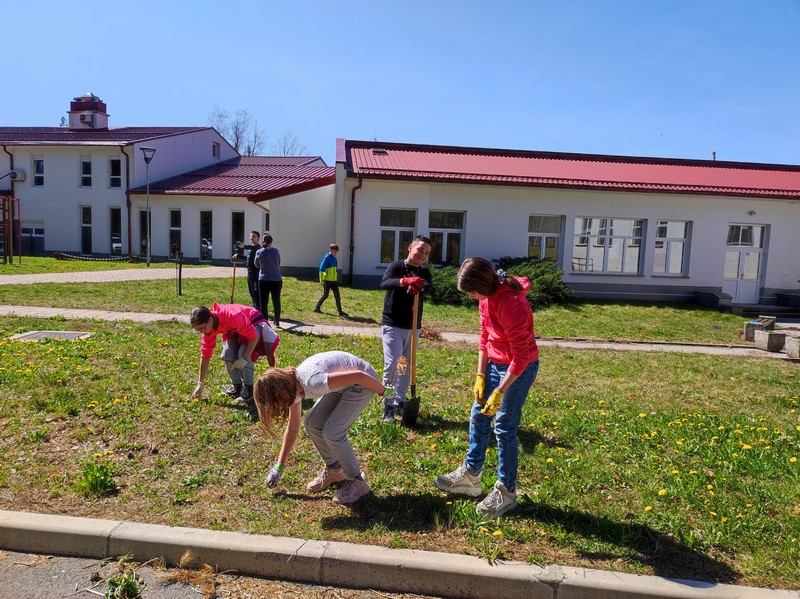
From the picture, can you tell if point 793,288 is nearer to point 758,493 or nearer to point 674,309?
point 674,309

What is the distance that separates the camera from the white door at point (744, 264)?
21328 millimetres

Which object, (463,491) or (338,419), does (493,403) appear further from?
(338,419)

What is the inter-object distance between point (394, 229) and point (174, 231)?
11894 mm

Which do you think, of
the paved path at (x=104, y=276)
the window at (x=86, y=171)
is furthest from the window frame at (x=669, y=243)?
the window at (x=86, y=171)

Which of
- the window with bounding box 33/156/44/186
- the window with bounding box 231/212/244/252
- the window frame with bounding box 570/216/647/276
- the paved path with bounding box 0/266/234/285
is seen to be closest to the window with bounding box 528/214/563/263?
the window frame with bounding box 570/216/647/276

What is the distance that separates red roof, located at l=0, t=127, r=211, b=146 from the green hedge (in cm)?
1777

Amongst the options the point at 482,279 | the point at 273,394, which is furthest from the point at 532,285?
the point at 273,394

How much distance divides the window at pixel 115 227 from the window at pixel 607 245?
67.7 ft

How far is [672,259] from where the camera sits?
21.2 meters

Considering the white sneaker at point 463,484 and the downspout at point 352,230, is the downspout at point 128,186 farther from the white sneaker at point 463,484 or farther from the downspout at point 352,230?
the white sneaker at point 463,484

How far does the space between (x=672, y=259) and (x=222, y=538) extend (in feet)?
68.7

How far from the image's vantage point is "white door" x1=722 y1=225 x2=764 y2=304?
21.3m

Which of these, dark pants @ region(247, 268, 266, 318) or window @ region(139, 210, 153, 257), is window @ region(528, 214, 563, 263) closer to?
dark pants @ region(247, 268, 266, 318)

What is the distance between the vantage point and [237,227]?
2609 cm
